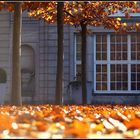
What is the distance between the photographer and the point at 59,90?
11.1m

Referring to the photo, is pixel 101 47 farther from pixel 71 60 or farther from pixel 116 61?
pixel 71 60

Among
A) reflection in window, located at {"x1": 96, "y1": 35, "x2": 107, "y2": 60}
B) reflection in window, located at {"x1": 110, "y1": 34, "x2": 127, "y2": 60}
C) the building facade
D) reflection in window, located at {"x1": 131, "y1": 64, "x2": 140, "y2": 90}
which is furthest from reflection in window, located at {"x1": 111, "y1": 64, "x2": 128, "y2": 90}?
reflection in window, located at {"x1": 96, "y1": 35, "x2": 107, "y2": 60}

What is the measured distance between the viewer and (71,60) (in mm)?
23922

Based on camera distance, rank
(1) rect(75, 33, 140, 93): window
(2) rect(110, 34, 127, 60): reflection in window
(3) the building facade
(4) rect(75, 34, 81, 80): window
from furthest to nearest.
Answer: (2) rect(110, 34, 127, 60): reflection in window < (1) rect(75, 33, 140, 93): window < (4) rect(75, 34, 81, 80): window < (3) the building facade

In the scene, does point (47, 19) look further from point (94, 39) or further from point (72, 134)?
point (72, 134)

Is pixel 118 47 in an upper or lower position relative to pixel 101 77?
upper

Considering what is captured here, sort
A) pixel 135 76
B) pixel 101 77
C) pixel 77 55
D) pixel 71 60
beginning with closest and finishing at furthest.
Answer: pixel 71 60
pixel 77 55
pixel 101 77
pixel 135 76

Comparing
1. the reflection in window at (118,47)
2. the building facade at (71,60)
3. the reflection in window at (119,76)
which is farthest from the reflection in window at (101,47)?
the reflection in window at (119,76)

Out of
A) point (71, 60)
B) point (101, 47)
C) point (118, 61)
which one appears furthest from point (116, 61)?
point (71, 60)

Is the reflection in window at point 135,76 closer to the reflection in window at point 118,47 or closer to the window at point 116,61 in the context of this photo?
the window at point 116,61

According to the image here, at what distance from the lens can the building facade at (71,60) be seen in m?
23.7

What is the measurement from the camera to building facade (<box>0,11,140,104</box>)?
77.7 feet

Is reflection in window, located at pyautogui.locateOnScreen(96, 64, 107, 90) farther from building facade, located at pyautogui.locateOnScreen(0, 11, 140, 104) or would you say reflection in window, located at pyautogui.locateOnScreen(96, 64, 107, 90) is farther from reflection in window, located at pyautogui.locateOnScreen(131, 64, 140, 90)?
reflection in window, located at pyautogui.locateOnScreen(131, 64, 140, 90)

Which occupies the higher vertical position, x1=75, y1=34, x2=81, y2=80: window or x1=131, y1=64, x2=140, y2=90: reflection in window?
x1=75, y1=34, x2=81, y2=80: window
